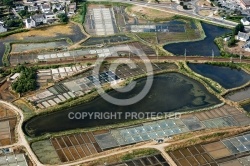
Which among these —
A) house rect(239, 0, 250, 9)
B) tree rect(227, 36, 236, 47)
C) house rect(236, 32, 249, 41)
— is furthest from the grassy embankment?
house rect(239, 0, 250, 9)

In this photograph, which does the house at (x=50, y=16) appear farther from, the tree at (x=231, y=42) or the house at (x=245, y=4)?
the house at (x=245, y=4)

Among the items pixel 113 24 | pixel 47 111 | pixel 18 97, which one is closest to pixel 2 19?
pixel 113 24

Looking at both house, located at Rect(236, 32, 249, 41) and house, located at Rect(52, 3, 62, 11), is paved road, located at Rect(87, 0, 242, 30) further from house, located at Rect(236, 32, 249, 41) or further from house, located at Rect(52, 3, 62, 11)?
house, located at Rect(52, 3, 62, 11)

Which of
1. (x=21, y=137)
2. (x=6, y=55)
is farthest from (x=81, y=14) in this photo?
(x=21, y=137)

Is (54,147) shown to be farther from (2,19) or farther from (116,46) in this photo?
(2,19)

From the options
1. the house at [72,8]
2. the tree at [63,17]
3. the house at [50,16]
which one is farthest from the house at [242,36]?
the house at [50,16]

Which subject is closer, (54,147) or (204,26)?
(54,147)

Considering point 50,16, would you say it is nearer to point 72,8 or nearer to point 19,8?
point 72,8

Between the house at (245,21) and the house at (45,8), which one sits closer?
the house at (245,21)

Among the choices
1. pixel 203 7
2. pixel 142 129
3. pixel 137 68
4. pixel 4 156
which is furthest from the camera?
pixel 203 7
